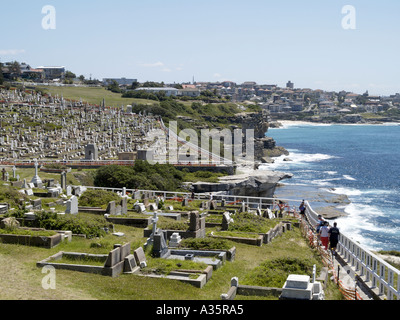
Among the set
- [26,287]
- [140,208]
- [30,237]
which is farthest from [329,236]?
[26,287]

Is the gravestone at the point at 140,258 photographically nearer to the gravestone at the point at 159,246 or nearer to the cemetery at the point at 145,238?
the cemetery at the point at 145,238

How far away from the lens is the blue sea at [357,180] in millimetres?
47016

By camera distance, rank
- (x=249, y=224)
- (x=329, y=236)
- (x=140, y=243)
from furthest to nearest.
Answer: (x=249, y=224), (x=329, y=236), (x=140, y=243)

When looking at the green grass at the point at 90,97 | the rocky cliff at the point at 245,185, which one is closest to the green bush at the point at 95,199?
the rocky cliff at the point at 245,185

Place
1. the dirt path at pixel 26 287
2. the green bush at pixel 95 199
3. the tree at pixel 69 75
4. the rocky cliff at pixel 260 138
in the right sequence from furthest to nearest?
the tree at pixel 69 75, the rocky cliff at pixel 260 138, the green bush at pixel 95 199, the dirt path at pixel 26 287

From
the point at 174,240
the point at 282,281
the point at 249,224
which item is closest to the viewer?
the point at 282,281

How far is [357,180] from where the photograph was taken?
3157 inches

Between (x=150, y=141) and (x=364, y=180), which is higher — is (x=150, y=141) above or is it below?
above

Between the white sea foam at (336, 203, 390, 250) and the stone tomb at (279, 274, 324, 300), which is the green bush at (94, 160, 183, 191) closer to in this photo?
the white sea foam at (336, 203, 390, 250)
